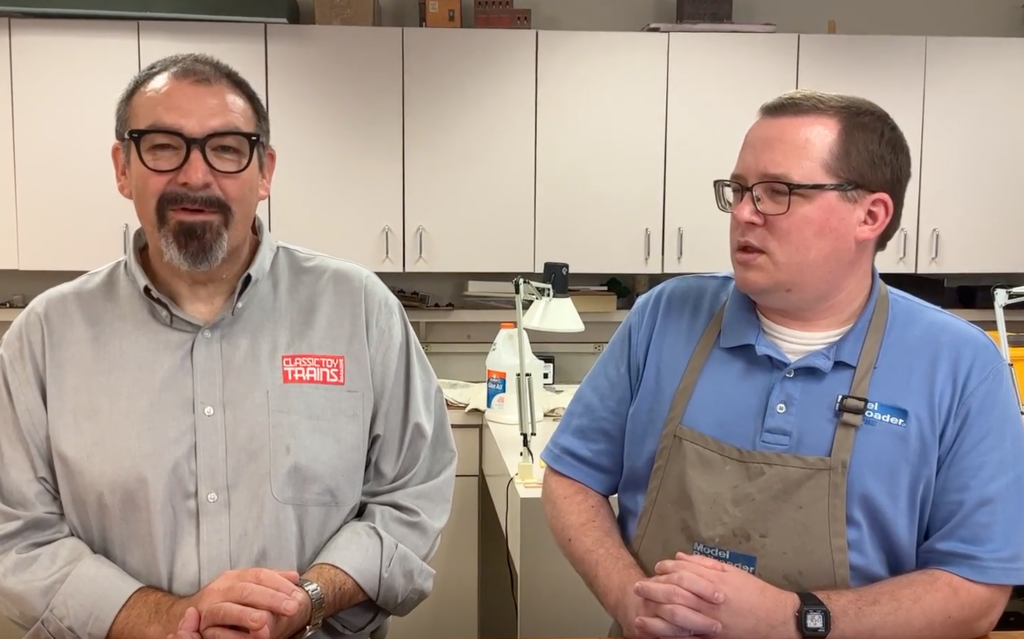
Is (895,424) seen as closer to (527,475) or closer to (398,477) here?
(398,477)

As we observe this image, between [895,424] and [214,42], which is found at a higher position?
[214,42]

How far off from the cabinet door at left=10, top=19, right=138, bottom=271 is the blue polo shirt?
2517mm

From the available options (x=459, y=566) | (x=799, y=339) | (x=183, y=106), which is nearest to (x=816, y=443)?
(x=799, y=339)

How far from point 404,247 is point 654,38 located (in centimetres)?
129

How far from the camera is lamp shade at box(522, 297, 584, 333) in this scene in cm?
206

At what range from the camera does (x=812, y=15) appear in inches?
139

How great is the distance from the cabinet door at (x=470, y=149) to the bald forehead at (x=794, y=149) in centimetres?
194

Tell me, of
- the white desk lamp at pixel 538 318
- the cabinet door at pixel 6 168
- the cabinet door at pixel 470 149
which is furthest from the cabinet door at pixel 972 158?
the cabinet door at pixel 6 168

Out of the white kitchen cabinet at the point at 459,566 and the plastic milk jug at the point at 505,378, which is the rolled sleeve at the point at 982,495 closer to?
the plastic milk jug at the point at 505,378

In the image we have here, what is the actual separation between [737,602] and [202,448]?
86 centimetres

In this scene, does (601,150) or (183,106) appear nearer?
(183,106)

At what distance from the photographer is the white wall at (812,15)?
3445 mm

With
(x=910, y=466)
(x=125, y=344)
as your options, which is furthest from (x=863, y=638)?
(x=125, y=344)

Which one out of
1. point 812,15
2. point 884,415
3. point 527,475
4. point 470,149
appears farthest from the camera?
point 812,15
